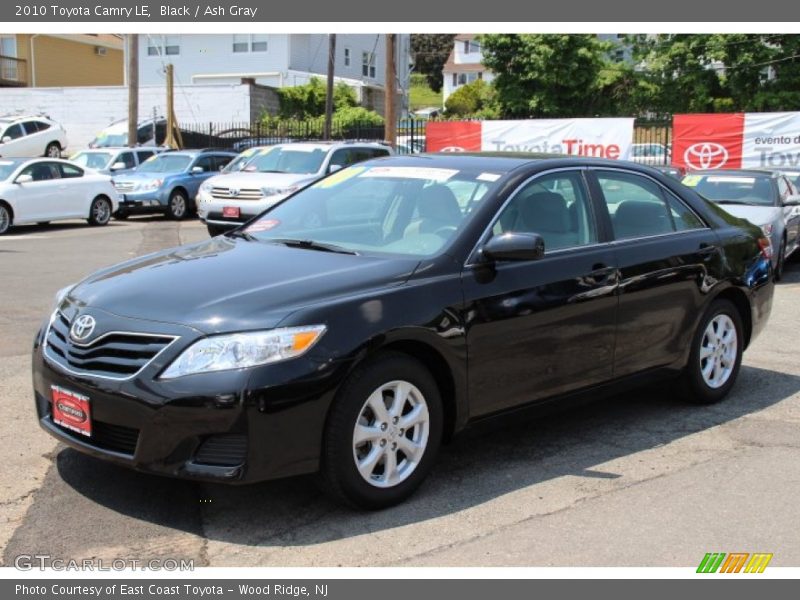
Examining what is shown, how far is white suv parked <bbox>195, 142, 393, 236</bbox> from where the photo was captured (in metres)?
14.9

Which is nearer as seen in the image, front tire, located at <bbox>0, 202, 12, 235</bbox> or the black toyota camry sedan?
the black toyota camry sedan

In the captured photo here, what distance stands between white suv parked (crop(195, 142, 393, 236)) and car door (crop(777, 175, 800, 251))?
594cm

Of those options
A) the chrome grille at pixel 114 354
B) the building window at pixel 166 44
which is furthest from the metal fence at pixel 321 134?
the chrome grille at pixel 114 354

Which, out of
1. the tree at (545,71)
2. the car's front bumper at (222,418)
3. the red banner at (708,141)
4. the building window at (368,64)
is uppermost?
the building window at (368,64)

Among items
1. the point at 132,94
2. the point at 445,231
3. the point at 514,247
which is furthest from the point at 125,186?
the point at 514,247

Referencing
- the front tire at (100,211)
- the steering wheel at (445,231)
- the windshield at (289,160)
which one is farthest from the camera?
the front tire at (100,211)

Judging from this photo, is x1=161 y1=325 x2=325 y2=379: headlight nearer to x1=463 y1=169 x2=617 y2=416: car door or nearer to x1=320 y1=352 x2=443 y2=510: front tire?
x1=320 y1=352 x2=443 y2=510: front tire

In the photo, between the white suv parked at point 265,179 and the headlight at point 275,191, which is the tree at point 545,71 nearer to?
the white suv parked at point 265,179

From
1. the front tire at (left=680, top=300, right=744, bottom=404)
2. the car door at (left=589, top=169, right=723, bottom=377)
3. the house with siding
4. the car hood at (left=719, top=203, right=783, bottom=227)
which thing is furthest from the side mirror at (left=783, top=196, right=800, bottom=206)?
the house with siding

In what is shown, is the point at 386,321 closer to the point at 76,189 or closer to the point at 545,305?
the point at 545,305

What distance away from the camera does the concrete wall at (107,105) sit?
38.6 m

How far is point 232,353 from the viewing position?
3893 mm

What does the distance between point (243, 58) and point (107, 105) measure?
8.29m

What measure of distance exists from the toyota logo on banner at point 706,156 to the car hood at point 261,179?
9749 millimetres
